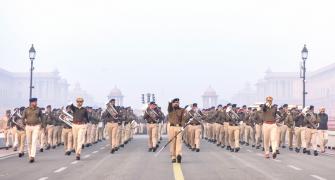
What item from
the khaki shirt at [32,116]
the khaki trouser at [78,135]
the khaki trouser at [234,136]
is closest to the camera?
the khaki shirt at [32,116]

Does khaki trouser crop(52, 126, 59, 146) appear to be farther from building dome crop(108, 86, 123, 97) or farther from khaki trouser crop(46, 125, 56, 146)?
building dome crop(108, 86, 123, 97)

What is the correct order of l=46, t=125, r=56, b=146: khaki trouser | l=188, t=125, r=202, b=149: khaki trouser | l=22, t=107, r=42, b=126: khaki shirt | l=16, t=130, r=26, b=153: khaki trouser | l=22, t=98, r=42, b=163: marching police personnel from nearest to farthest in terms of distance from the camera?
l=22, t=98, r=42, b=163: marching police personnel, l=22, t=107, r=42, b=126: khaki shirt, l=16, t=130, r=26, b=153: khaki trouser, l=188, t=125, r=202, b=149: khaki trouser, l=46, t=125, r=56, b=146: khaki trouser

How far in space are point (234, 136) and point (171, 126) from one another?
28.8ft

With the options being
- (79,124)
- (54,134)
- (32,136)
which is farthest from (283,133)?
(32,136)

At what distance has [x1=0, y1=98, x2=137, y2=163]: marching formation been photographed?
72.2 feet

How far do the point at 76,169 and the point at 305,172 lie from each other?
588 centimetres

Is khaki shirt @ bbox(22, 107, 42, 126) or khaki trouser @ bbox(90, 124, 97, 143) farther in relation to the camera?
khaki trouser @ bbox(90, 124, 97, 143)

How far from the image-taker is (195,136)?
95.0ft

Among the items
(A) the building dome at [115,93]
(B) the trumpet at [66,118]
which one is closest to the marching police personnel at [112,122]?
(B) the trumpet at [66,118]

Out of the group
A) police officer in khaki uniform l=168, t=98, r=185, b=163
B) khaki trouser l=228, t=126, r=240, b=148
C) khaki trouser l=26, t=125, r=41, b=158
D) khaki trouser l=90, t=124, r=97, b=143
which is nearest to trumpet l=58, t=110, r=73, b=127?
khaki trouser l=26, t=125, r=41, b=158

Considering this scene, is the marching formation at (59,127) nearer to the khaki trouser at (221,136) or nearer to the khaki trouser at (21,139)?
the khaki trouser at (21,139)

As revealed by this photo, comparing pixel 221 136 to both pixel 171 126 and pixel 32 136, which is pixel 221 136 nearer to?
pixel 171 126

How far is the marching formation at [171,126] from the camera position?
70.7 feet

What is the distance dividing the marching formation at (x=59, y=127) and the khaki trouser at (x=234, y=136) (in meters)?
4.56
